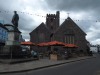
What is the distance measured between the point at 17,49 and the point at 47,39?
4788 cm

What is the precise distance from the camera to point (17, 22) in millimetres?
28938

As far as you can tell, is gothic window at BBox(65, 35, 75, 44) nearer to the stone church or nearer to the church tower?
the stone church

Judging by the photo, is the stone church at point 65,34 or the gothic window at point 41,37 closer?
the stone church at point 65,34

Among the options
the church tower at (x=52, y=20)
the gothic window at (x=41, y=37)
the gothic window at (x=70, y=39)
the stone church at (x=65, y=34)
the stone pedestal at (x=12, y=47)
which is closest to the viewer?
the stone pedestal at (x=12, y=47)

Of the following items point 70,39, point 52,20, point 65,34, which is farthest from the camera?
point 52,20

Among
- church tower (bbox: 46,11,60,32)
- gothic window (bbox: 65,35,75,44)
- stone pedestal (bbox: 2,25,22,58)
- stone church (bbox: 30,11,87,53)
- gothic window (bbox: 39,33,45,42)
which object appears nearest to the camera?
stone pedestal (bbox: 2,25,22,58)

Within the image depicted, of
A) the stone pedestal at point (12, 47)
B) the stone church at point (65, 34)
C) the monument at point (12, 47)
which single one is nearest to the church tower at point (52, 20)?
the stone church at point (65, 34)

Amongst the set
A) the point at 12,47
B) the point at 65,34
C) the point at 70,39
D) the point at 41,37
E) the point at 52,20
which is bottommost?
the point at 12,47

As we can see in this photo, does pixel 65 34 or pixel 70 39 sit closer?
pixel 70 39

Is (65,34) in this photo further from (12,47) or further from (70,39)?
(12,47)

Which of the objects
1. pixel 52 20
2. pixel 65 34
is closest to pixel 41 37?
pixel 65 34

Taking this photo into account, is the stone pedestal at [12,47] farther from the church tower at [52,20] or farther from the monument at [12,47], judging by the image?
the church tower at [52,20]

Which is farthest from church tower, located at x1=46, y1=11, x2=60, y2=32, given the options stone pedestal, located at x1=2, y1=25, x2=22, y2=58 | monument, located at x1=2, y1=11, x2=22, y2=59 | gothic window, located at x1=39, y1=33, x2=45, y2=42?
stone pedestal, located at x1=2, y1=25, x2=22, y2=58

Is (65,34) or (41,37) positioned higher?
(65,34)
